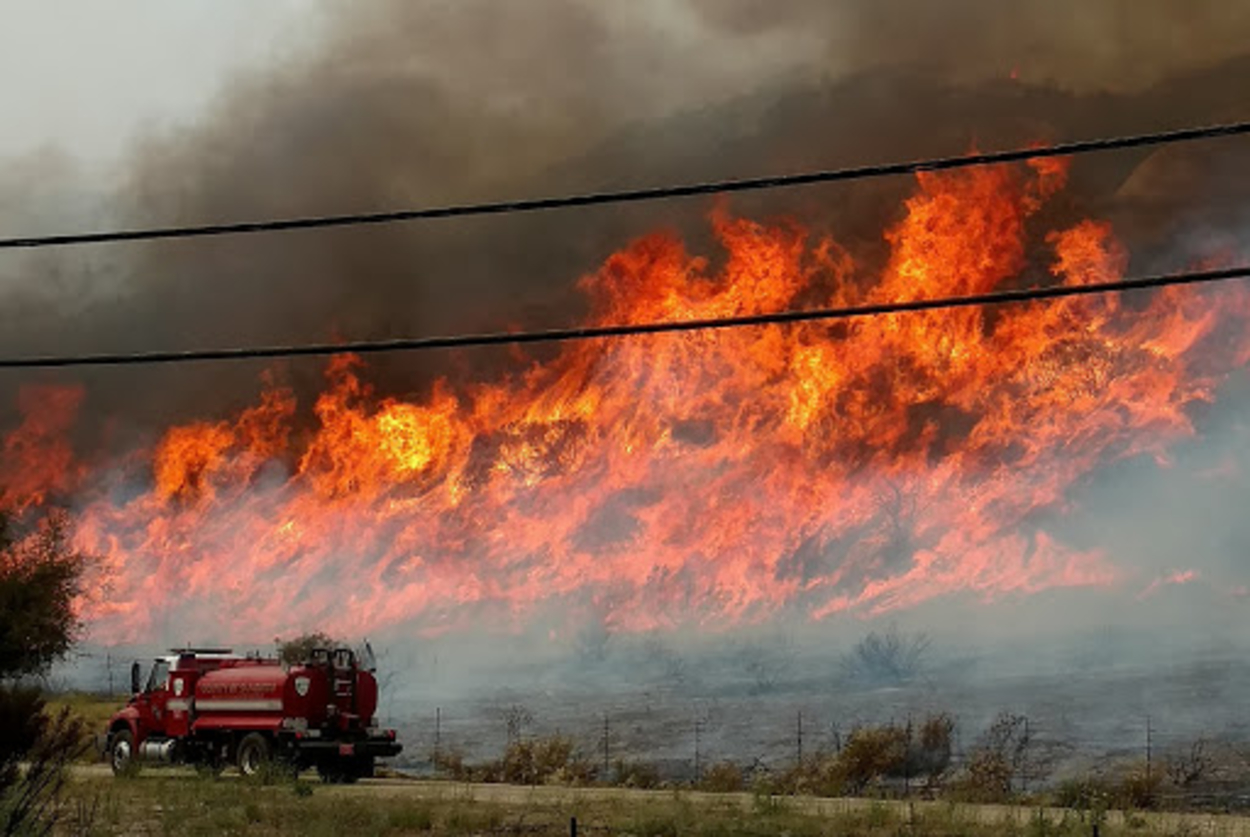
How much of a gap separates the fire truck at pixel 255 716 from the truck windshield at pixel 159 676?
0.08 ft

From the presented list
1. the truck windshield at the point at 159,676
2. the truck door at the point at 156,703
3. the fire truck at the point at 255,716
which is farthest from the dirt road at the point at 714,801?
the truck windshield at the point at 159,676

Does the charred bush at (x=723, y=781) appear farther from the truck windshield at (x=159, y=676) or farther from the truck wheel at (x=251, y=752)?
the truck windshield at (x=159, y=676)

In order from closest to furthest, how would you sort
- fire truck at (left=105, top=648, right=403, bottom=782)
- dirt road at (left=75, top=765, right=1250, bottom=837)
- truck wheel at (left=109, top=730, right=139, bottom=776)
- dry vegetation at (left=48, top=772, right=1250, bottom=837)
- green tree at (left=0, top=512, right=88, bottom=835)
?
green tree at (left=0, top=512, right=88, bottom=835) < dry vegetation at (left=48, top=772, right=1250, bottom=837) < dirt road at (left=75, top=765, right=1250, bottom=837) < fire truck at (left=105, top=648, right=403, bottom=782) < truck wheel at (left=109, top=730, right=139, bottom=776)

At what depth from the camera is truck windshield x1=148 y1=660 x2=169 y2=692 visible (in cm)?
3569

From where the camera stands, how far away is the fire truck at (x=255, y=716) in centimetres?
3303

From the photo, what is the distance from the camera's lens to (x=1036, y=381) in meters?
52.5

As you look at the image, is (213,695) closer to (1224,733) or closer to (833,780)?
(833,780)

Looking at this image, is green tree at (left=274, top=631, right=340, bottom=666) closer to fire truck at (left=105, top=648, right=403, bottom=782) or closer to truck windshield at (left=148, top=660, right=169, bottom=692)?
fire truck at (left=105, top=648, right=403, bottom=782)

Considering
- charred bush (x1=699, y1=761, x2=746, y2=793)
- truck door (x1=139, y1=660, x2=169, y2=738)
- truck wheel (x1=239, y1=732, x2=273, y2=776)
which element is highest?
truck door (x1=139, y1=660, x2=169, y2=738)

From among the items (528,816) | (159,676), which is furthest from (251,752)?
(528,816)

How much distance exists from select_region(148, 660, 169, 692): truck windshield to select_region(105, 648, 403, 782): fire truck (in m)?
0.02

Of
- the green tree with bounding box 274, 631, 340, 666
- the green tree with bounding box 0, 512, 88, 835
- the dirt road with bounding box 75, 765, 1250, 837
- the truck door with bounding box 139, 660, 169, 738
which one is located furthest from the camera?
the green tree with bounding box 274, 631, 340, 666

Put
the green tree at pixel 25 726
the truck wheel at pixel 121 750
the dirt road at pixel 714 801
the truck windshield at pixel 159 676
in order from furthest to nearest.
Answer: the truck windshield at pixel 159 676 → the truck wheel at pixel 121 750 → the dirt road at pixel 714 801 → the green tree at pixel 25 726

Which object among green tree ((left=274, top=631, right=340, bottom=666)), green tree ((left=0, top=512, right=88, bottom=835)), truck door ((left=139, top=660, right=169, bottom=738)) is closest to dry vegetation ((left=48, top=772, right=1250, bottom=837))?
green tree ((left=0, top=512, right=88, bottom=835))
